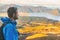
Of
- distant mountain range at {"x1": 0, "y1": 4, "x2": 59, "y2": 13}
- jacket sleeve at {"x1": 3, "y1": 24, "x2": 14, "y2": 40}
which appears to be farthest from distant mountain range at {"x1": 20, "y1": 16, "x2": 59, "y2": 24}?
jacket sleeve at {"x1": 3, "y1": 24, "x2": 14, "y2": 40}

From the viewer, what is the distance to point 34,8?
3.69 metres

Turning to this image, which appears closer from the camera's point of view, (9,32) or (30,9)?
(9,32)

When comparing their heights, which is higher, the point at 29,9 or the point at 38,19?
the point at 29,9

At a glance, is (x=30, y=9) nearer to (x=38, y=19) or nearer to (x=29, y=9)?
(x=29, y=9)

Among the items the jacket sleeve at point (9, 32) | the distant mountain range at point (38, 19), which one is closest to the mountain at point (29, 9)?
the distant mountain range at point (38, 19)

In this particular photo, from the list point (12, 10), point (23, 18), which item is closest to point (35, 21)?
point (23, 18)

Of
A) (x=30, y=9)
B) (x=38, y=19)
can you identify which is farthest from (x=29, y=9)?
(x=38, y=19)

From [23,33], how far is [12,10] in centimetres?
100

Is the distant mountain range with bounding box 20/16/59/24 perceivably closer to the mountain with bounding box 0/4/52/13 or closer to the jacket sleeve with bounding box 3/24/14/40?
the mountain with bounding box 0/4/52/13

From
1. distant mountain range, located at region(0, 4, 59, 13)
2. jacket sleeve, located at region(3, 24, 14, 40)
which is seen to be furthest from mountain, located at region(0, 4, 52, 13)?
jacket sleeve, located at region(3, 24, 14, 40)

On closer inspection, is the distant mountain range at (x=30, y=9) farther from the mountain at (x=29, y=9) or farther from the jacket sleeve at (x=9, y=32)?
the jacket sleeve at (x=9, y=32)

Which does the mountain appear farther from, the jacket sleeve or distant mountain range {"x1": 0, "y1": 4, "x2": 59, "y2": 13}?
the jacket sleeve

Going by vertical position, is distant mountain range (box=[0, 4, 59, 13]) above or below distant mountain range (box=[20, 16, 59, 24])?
above

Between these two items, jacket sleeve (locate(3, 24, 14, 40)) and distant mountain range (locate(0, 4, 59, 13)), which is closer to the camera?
jacket sleeve (locate(3, 24, 14, 40))
